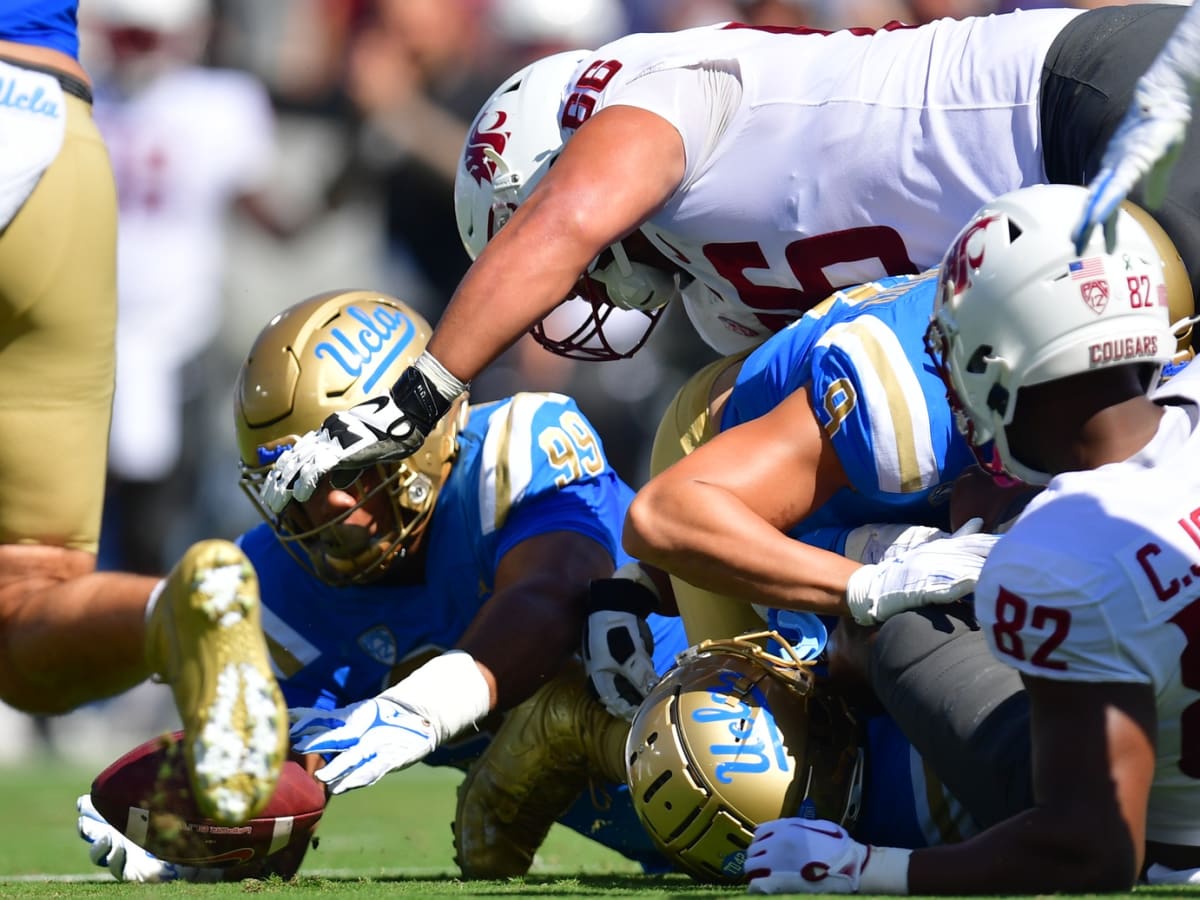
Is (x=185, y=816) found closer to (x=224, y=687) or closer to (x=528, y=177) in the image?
(x=224, y=687)

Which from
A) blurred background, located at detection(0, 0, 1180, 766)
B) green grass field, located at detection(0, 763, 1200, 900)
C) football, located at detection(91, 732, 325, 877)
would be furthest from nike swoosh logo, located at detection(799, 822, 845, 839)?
blurred background, located at detection(0, 0, 1180, 766)

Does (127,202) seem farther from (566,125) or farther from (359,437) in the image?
(359,437)

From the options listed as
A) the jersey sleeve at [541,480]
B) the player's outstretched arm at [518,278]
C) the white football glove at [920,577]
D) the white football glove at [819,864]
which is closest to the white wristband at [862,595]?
the white football glove at [920,577]

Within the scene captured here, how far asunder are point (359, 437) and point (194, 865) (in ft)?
2.89

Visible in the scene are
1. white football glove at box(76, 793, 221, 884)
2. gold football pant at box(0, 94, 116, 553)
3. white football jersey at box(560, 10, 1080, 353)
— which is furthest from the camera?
white football jersey at box(560, 10, 1080, 353)

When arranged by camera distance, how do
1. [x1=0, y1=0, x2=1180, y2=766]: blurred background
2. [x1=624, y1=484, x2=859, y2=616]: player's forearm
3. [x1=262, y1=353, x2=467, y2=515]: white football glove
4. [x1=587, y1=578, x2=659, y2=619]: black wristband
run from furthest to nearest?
[x1=0, y1=0, x2=1180, y2=766]: blurred background < [x1=587, y1=578, x2=659, y2=619]: black wristband < [x1=262, y1=353, x2=467, y2=515]: white football glove < [x1=624, y1=484, x2=859, y2=616]: player's forearm

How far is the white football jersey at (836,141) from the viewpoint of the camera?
381 centimetres

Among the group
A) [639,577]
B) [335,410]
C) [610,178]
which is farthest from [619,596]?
[610,178]

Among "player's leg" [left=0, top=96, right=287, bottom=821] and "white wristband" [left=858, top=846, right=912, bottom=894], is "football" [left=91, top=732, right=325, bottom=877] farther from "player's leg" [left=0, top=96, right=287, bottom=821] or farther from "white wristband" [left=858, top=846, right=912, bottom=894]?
"white wristband" [left=858, top=846, right=912, bottom=894]

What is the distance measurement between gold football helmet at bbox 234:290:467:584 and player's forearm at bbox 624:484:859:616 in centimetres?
89

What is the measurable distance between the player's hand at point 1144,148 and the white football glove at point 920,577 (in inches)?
28.3

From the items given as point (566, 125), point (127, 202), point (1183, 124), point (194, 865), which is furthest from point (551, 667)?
point (127, 202)

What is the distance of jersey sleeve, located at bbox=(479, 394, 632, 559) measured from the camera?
420cm

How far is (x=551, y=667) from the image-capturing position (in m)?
3.89
